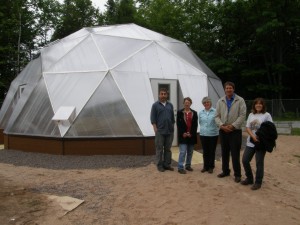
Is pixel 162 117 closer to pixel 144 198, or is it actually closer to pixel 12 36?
pixel 144 198

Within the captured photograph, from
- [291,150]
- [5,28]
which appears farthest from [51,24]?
[291,150]

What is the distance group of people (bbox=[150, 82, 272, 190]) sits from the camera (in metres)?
6.75

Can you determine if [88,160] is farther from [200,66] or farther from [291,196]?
[200,66]

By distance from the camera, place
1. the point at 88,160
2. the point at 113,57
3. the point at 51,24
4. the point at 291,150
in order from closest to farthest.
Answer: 1. the point at 88,160
2. the point at 113,57
3. the point at 291,150
4. the point at 51,24

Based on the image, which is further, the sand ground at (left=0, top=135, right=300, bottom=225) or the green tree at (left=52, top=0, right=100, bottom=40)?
the green tree at (left=52, top=0, right=100, bottom=40)

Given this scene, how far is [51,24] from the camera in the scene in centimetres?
3719

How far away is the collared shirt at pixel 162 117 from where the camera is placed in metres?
7.71

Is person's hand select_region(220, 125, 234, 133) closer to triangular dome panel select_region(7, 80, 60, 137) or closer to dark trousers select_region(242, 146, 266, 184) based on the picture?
dark trousers select_region(242, 146, 266, 184)

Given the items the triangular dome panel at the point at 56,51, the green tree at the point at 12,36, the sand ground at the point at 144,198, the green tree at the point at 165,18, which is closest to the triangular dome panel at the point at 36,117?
the triangular dome panel at the point at 56,51

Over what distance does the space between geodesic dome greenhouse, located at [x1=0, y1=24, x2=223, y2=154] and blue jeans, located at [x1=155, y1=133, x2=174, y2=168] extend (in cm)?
212

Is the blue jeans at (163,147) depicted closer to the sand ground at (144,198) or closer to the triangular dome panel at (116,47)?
the sand ground at (144,198)

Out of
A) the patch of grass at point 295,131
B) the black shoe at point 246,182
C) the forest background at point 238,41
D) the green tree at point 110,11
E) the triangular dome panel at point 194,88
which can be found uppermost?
the green tree at point 110,11

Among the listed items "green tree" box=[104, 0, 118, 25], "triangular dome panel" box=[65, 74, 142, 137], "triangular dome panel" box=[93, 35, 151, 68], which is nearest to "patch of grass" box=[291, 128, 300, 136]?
"triangular dome panel" box=[93, 35, 151, 68]

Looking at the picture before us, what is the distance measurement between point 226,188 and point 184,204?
4.00 feet
